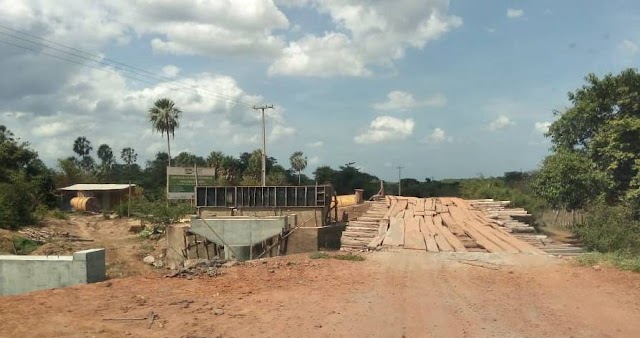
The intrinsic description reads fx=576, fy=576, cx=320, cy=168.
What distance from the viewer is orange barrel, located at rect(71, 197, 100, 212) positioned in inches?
2141

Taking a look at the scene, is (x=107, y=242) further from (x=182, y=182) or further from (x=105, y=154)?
(x=105, y=154)

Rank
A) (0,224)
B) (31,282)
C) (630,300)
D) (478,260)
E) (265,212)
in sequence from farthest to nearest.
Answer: (0,224) < (265,212) < (478,260) < (31,282) < (630,300)

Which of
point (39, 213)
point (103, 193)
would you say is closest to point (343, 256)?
point (39, 213)

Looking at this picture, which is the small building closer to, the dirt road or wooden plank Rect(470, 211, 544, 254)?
wooden plank Rect(470, 211, 544, 254)

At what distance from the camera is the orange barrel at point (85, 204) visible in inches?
2141

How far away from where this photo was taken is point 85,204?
54.5 m

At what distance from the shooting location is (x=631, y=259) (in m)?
12.4

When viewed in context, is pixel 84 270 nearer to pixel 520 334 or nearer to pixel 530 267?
pixel 520 334

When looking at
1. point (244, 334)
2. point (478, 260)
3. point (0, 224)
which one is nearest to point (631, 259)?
point (478, 260)

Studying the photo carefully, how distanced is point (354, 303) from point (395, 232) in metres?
8.41

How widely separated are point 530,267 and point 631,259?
2.18m

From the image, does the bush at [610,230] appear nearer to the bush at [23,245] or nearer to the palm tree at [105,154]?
the bush at [23,245]

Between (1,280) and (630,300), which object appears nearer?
(630,300)

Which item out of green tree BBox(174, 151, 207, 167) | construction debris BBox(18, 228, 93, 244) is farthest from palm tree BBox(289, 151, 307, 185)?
construction debris BBox(18, 228, 93, 244)
